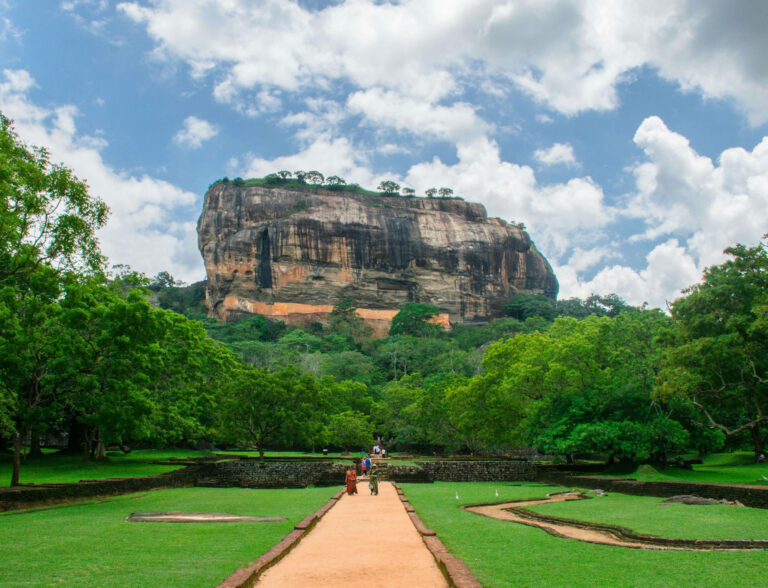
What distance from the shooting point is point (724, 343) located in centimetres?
2047

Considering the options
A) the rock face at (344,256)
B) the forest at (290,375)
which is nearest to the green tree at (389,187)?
the rock face at (344,256)

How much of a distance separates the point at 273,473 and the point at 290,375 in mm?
6675

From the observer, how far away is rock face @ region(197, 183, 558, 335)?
328 ft

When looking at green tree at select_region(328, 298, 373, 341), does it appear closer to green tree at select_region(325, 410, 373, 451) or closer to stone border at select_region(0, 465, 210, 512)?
green tree at select_region(325, 410, 373, 451)

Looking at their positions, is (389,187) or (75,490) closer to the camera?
(75,490)

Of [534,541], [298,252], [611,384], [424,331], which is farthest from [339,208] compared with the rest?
[534,541]

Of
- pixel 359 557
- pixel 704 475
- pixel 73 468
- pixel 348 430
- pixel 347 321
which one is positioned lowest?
pixel 704 475

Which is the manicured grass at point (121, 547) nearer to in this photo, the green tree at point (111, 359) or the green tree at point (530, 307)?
the green tree at point (111, 359)

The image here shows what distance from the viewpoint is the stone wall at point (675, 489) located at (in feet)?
46.1

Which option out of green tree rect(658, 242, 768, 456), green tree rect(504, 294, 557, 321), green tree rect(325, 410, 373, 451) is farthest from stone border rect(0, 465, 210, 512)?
green tree rect(504, 294, 557, 321)

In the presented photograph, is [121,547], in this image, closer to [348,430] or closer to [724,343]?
[724,343]

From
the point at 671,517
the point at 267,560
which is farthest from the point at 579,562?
the point at 671,517

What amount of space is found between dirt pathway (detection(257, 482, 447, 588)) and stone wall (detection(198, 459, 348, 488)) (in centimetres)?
1485

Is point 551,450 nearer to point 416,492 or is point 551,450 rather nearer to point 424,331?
point 416,492
